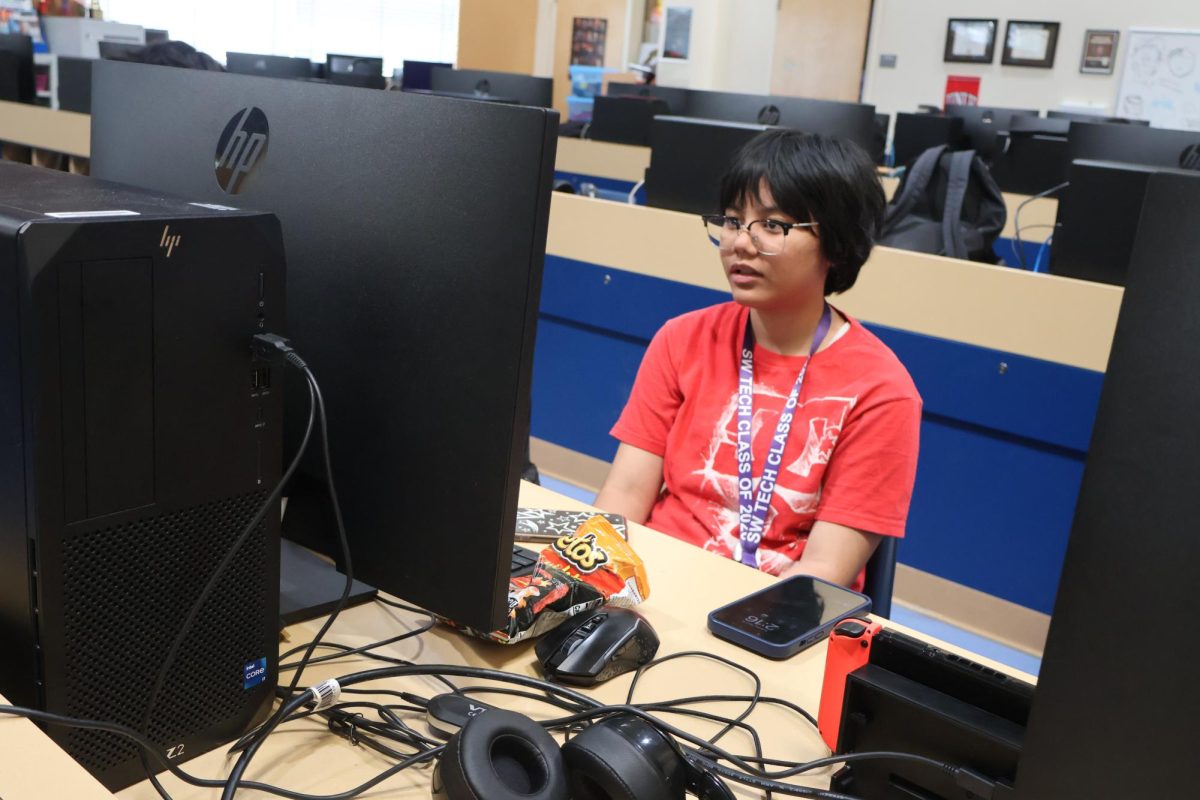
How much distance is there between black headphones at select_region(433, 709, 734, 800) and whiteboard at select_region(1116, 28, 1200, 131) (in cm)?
882

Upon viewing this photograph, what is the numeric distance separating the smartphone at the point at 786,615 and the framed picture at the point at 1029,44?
29.0ft

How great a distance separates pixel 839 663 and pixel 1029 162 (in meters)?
4.11

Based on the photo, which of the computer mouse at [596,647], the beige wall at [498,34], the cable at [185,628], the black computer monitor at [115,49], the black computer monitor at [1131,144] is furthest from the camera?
the beige wall at [498,34]

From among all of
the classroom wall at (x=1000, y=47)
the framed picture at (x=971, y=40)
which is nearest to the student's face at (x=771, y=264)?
the classroom wall at (x=1000, y=47)

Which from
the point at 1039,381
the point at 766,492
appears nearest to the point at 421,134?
the point at 766,492

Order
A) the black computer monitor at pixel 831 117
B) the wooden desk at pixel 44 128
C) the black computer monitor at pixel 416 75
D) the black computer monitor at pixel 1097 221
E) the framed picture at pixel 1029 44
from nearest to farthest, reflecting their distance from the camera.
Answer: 1. the black computer monitor at pixel 1097 221
2. the black computer monitor at pixel 831 117
3. the wooden desk at pixel 44 128
4. the black computer monitor at pixel 416 75
5. the framed picture at pixel 1029 44

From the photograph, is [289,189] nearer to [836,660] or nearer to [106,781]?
[106,781]

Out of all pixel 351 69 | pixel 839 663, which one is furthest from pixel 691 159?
pixel 351 69

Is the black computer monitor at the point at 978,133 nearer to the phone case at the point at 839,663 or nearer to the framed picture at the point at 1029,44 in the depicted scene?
the framed picture at the point at 1029,44

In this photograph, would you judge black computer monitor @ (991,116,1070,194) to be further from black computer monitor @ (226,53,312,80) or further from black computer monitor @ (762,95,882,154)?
black computer monitor @ (226,53,312,80)

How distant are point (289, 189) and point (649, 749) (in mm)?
551

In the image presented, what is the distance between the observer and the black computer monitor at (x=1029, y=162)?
14.4 feet

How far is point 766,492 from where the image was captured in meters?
1.54

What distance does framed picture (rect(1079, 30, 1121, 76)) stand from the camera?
853cm
